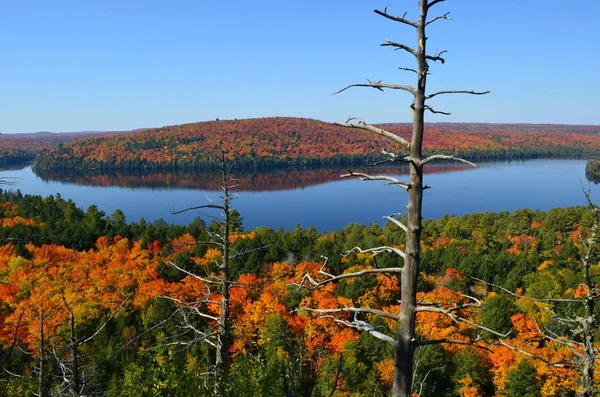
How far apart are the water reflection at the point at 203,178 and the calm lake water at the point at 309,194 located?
348mm

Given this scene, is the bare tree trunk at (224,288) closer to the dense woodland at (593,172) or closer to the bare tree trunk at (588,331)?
the bare tree trunk at (588,331)

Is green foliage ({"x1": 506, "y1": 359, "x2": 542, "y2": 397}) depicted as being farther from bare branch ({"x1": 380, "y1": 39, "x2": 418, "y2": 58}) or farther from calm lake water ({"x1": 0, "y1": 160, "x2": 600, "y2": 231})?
calm lake water ({"x1": 0, "y1": 160, "x2": 600, "y2": 231})

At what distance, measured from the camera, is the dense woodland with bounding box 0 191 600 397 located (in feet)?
81.0

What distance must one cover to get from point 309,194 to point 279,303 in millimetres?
99047

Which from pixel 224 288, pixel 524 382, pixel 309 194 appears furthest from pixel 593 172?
pixel 224 288

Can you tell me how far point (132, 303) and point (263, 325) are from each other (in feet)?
36.6

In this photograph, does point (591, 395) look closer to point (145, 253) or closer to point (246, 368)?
point (246, 368)

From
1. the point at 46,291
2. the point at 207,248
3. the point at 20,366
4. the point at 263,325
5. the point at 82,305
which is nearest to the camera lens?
the point at 20,366

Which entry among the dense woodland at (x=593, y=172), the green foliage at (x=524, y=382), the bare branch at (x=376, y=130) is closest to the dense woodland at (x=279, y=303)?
the green foliage at (x=524, y=382)

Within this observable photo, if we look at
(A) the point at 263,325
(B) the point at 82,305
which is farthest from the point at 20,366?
(A) the point at 263,325

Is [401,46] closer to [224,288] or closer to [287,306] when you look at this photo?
[224,288]

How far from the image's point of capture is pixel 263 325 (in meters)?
32.9

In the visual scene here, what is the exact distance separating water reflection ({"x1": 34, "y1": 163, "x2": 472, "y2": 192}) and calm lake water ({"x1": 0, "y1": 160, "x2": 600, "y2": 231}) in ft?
1.14

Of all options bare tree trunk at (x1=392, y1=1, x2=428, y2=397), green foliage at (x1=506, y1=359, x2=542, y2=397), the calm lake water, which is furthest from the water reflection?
bare tree trunk at (x1=392, y1=1, x2=428, y2=397)
